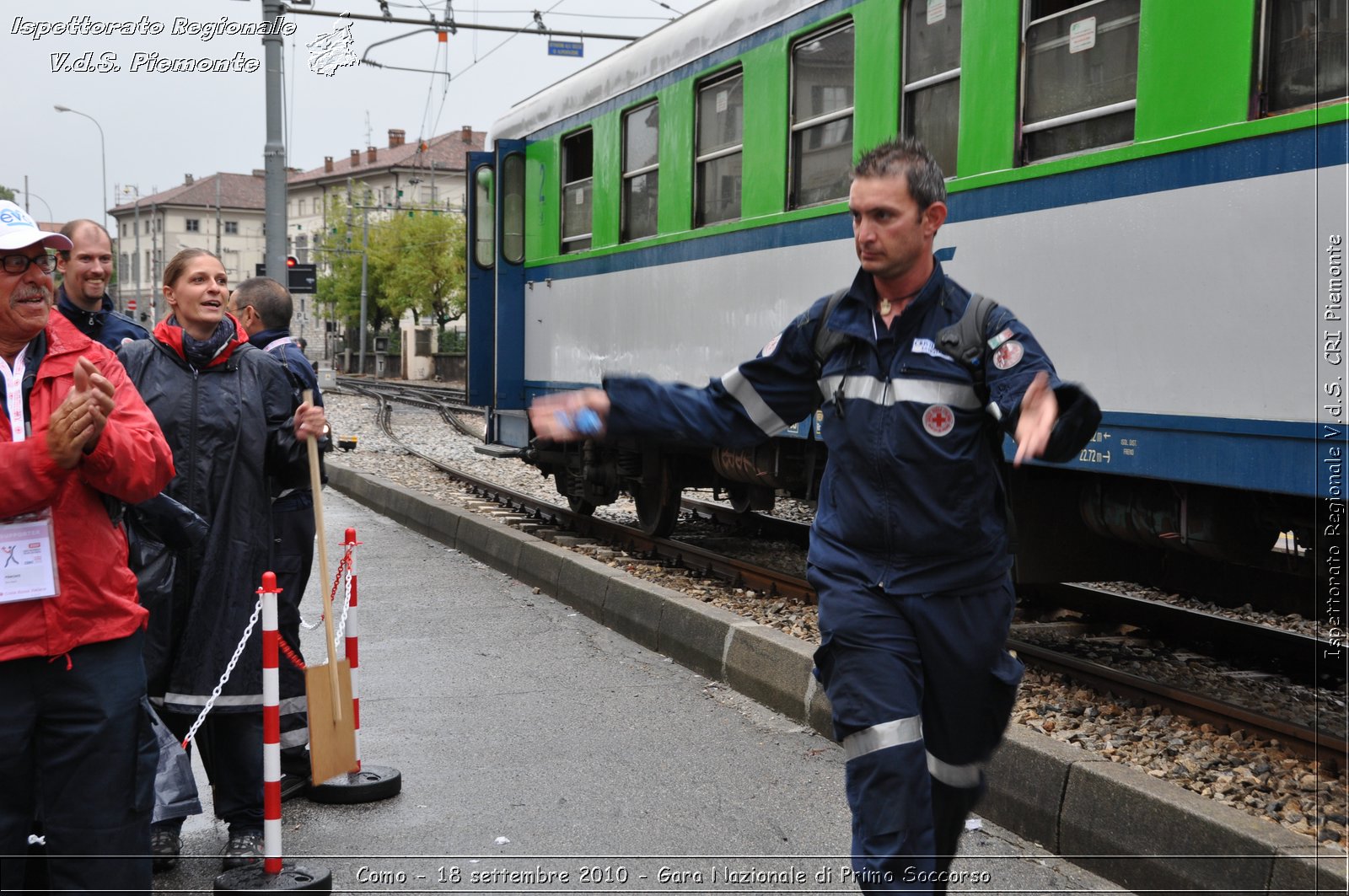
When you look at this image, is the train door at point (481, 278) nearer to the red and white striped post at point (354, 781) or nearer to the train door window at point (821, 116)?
the train door window at point (821, 116)

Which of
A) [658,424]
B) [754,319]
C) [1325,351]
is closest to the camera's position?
[658,424]

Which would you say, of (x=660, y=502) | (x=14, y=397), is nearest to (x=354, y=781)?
(x=14, y=397)

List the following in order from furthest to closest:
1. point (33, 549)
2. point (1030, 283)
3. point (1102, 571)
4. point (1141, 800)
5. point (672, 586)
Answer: point (672, 586)
point (1102, 571)
point (1030, 283)
point (1141, 800)
point (33, 549)

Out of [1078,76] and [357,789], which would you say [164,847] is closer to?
[357,789]

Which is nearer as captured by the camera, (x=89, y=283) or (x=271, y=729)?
(x=271, y=729)

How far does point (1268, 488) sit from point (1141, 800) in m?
1.44

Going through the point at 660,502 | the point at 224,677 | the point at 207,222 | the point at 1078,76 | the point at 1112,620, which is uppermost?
the point at 207,222

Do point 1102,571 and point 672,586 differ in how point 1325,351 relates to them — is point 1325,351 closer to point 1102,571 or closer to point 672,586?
point 1102,571

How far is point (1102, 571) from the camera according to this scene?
24.3 ft

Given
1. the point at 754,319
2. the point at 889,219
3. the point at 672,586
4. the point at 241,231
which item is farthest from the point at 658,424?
the point at 241,231

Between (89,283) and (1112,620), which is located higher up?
(89,283)

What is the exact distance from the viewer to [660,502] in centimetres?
1166

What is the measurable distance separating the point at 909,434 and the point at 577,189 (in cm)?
951

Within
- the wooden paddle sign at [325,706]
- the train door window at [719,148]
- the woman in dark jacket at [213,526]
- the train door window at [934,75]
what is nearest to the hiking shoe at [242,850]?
the woman in dark jacket at [213,526]
